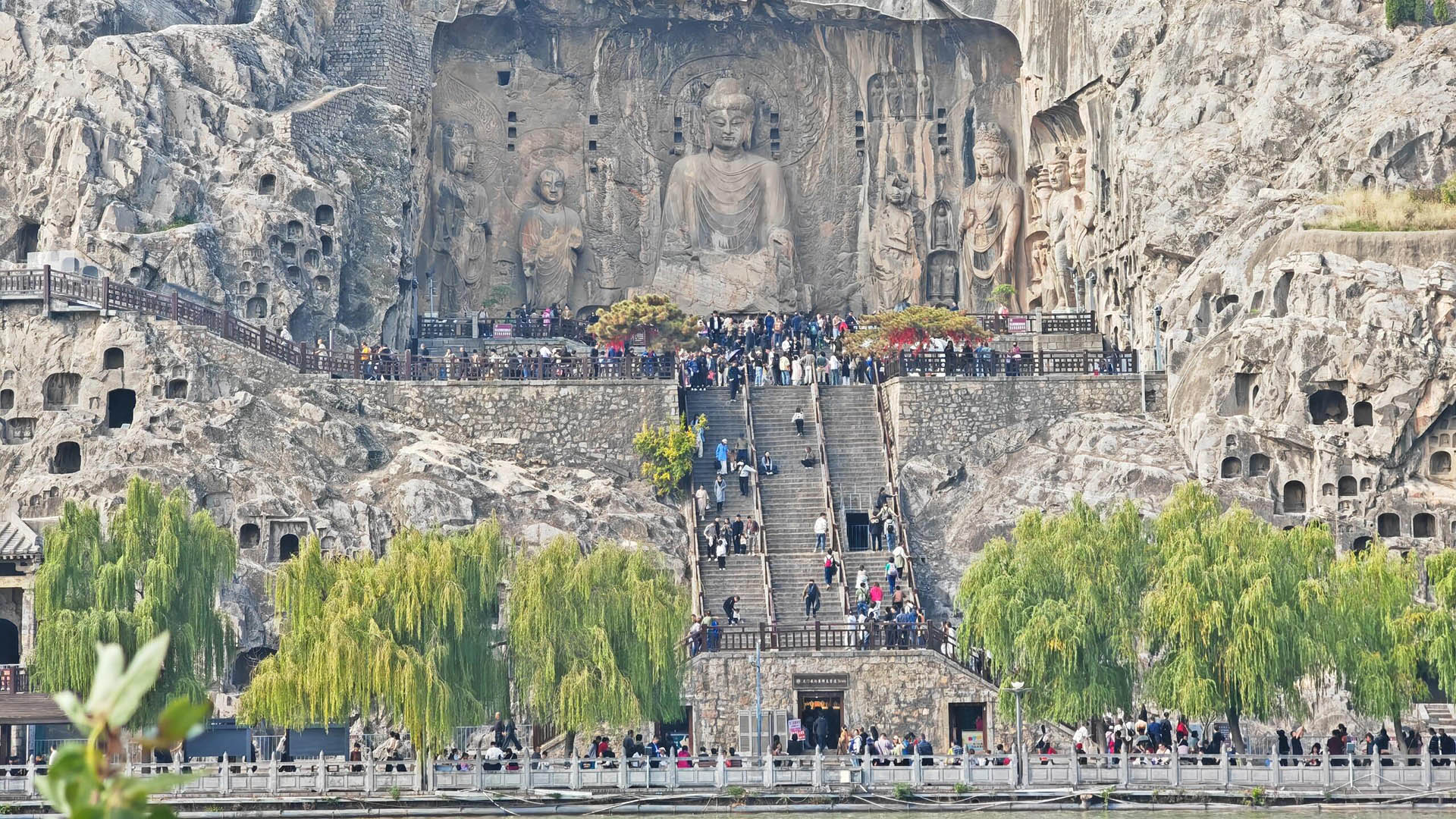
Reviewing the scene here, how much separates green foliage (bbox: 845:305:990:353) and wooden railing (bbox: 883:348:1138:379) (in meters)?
2.76

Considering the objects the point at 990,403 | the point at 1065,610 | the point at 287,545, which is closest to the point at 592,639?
the point at 1065,610

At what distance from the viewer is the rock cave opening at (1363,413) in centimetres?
4784

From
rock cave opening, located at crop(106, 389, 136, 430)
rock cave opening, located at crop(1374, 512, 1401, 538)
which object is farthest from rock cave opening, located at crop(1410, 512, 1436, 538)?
rock cave opening, located at crop(106, 389, 136, 430)

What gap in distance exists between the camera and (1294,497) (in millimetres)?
47906

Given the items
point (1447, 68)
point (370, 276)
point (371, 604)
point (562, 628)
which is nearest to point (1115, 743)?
point (562, 628)

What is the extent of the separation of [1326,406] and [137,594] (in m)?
26.3

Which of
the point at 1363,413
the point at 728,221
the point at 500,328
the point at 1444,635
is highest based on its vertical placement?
the point at 728,221

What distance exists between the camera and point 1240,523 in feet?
125

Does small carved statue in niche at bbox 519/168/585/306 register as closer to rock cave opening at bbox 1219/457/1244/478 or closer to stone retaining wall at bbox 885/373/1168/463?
stone retaining wall at bbox 885/373/1168/463

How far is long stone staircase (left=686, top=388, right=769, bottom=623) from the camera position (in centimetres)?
4500

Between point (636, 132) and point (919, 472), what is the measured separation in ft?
66.4

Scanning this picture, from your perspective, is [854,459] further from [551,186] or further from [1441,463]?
[551,186]

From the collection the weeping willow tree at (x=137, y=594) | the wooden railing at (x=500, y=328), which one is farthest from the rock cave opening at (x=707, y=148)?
the weeping willow tree at (x=137, y=594)

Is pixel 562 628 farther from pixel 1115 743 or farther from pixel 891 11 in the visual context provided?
pixel 891 11
